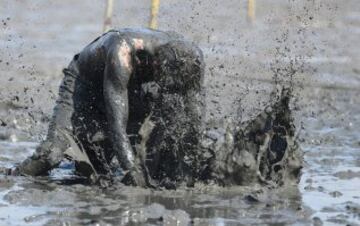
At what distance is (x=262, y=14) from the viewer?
19219 millimetres

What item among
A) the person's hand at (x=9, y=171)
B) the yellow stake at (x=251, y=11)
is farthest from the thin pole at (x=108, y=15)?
the person's hand at (x=9, y=171)

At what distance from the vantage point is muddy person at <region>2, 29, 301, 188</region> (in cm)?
748

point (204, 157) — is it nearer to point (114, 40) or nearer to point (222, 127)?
point (114, 40)

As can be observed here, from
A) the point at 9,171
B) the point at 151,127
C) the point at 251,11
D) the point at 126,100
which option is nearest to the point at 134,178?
the point at 151,127

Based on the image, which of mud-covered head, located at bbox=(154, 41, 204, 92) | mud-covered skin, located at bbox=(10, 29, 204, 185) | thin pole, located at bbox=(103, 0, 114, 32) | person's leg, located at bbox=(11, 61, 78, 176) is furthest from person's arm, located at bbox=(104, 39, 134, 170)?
thin pole, located at bbox=(103, 0, 114, 32)

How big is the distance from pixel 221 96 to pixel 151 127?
5.65m

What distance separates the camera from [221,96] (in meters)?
13.4

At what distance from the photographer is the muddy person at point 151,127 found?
7484 mm

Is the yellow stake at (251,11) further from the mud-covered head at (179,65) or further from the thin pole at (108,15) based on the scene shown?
the mud-covered head at (179,65)

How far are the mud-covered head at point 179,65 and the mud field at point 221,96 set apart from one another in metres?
0.85

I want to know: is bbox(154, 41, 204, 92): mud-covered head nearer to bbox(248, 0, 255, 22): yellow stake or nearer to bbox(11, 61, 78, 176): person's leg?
bbox(11, 61, 78, 176): person's leg

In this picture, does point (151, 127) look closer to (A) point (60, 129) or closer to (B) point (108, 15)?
(A) point (60, 129)

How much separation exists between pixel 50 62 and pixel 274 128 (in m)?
7.69

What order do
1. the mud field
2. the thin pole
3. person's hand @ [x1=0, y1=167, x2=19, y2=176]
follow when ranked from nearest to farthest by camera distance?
the mud field
person's hand @ [x1=0, y1=167, x2=19, y2=176]
the thin pole
